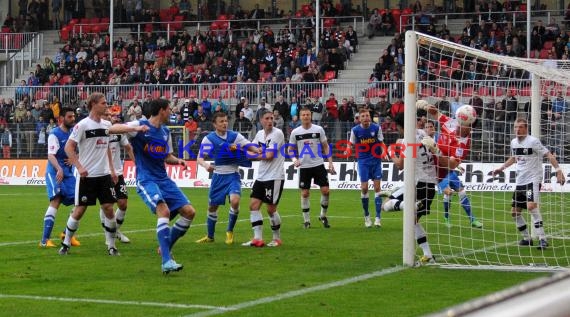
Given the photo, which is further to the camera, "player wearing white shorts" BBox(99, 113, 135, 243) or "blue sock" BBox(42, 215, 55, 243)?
"player wearing white shorts" BBox(99, 113, 135, 243)

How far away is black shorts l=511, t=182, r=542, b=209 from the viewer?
12547mm


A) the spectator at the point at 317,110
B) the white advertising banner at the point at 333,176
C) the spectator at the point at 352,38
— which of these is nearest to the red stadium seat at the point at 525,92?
the white advertising banner at the point at 333,176

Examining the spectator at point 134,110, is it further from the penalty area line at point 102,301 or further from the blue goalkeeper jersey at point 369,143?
the penalty area line at point 102,301

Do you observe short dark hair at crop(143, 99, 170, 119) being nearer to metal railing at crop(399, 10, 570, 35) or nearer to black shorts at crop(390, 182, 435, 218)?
black shorts at crop(390, 182, 435, 218)

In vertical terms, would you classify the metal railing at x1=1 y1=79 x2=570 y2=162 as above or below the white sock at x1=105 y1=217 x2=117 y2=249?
above

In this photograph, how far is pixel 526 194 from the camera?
12.6 metres

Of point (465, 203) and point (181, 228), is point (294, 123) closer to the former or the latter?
point (465, 203)

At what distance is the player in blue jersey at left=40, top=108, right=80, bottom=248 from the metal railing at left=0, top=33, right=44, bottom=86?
30.8 metres

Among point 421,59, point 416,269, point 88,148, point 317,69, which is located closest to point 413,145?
point 416,269

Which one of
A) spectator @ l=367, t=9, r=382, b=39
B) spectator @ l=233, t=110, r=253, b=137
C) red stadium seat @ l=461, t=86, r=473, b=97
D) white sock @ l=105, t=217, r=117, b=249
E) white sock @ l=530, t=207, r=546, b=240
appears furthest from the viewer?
spectator @ l=367, t=9, r=382, b=39

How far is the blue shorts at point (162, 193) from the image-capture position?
32.3 ft

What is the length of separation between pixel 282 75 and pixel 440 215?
18.0m

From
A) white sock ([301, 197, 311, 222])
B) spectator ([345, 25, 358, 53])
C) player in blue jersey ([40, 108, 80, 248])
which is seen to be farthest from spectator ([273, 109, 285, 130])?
player in blue jersey ([40, 108, 80, 248])

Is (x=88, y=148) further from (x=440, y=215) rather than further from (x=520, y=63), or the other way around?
(x=440, y=215)
